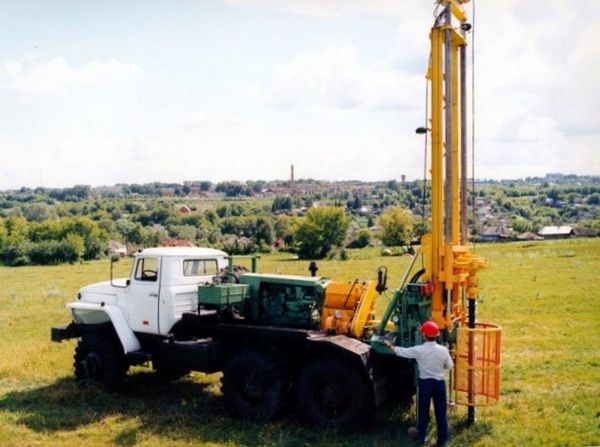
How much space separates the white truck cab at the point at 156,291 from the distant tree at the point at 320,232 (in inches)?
2229

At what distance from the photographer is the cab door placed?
12.4 m

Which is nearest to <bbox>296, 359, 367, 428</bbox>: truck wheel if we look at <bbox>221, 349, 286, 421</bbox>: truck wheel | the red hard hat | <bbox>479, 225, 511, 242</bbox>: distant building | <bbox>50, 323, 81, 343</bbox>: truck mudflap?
<bbox>221, 349, 286, 421</bbox>: truck wheel

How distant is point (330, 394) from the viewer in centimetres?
1028

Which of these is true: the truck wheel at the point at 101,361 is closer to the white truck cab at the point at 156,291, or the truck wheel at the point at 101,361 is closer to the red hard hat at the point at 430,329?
the white truck cab at the point at 156,291

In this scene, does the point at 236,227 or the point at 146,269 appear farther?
the point at 236,227

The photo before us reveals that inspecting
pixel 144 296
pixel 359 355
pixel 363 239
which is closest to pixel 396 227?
pixel 363 239

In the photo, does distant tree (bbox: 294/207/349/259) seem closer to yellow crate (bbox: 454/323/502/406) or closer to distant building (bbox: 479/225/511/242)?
distant building (bbox: 479/225/511/242)

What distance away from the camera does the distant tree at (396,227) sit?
7019 cm

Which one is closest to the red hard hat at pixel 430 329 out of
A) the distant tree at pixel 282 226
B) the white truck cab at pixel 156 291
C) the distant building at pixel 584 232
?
the white truck cab at pixel 156 291

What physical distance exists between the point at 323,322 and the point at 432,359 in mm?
2495

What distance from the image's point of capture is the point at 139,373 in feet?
46.8

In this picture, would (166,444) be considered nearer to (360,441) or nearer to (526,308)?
(360,441)

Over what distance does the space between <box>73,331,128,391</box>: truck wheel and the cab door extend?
0.62 meters

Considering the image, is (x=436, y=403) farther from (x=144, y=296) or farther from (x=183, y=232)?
(x=183, y=232)
